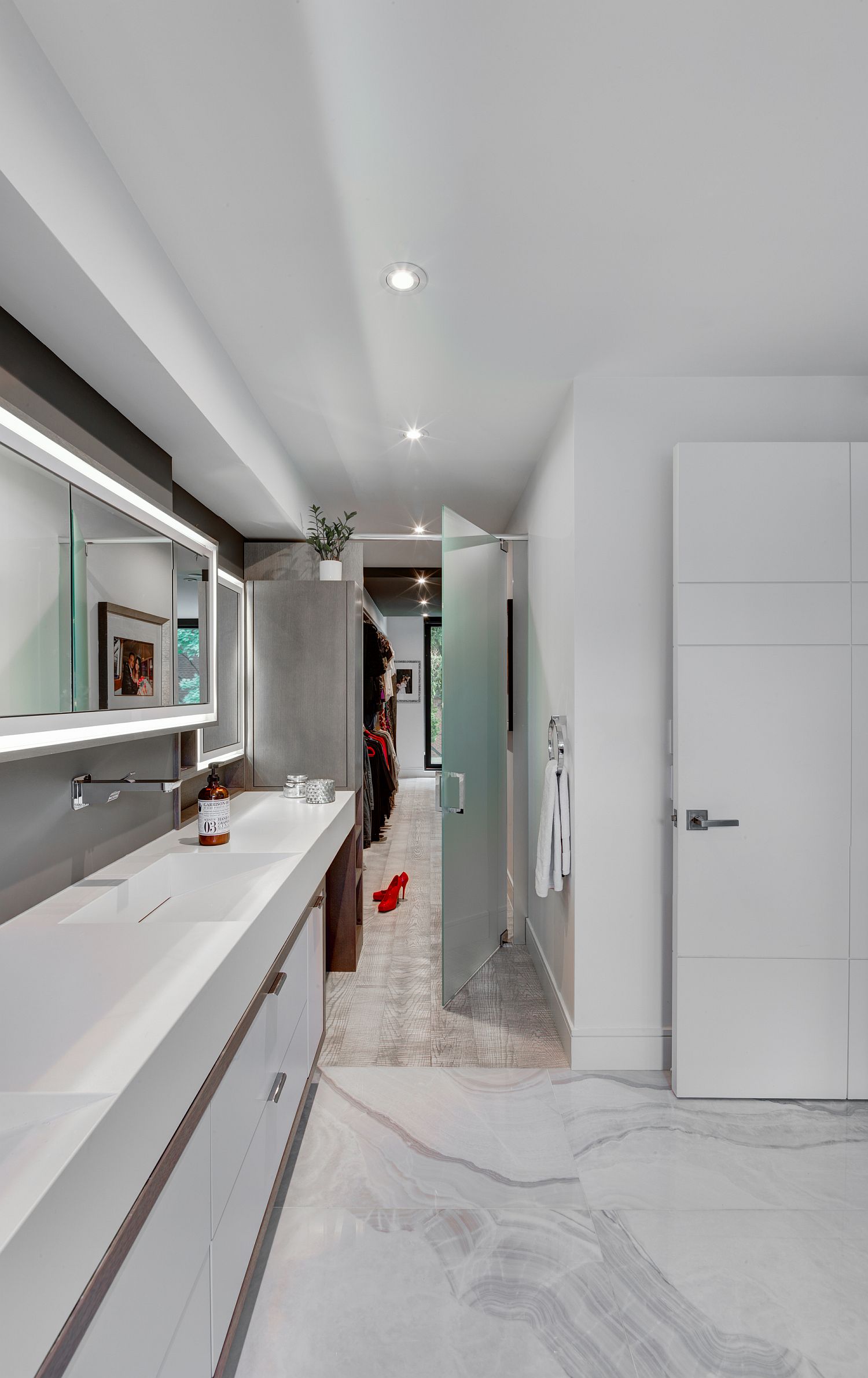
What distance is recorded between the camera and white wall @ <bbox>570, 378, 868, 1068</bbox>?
2.39 metres

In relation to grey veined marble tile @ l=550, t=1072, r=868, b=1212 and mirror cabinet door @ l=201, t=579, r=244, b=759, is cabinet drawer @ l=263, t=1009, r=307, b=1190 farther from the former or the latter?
mirror cabinet door @ l=201, t=579, r=244, b=759

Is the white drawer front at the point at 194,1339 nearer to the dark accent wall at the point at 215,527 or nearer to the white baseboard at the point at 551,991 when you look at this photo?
the white baseboard at the point at 551,991

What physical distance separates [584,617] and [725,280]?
1.04 meters

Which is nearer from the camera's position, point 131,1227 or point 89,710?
point 131,1227

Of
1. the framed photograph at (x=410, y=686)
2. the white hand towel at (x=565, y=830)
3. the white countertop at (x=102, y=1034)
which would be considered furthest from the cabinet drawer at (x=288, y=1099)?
the framed photograph at (x=410, y=686)

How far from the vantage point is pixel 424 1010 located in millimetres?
2861

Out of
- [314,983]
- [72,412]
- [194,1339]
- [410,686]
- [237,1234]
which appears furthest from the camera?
[410,686]

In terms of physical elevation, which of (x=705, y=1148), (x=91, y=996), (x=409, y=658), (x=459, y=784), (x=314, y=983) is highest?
(x=409, y=658)

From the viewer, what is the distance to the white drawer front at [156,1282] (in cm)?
77

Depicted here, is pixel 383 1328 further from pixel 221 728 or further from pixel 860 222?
pixel 860 222

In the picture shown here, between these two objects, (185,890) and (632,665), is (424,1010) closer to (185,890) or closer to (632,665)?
(185,890)

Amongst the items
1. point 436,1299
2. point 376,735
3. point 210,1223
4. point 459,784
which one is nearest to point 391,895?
point 459,784

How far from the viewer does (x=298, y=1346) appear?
138 centimetres

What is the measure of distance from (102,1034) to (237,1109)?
49cm
